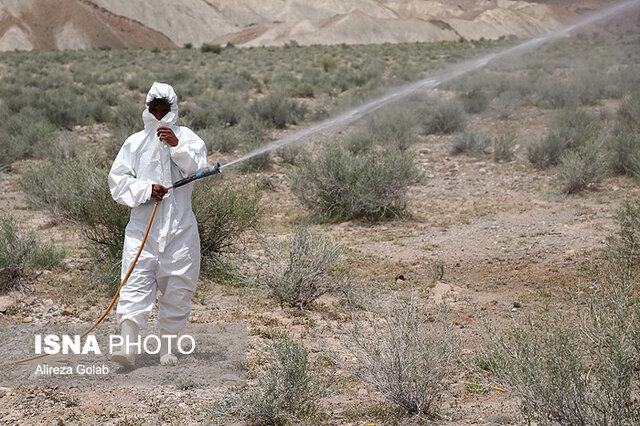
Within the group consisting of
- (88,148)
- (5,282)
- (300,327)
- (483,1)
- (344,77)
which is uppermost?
(483,1)

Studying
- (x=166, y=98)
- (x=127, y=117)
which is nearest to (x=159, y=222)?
(x=166, y=98)

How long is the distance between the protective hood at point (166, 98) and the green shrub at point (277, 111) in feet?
37.8

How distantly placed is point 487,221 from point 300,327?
4088mm

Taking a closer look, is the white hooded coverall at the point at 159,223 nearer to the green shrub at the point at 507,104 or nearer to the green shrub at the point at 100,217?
the green shrub at the point at 100,217

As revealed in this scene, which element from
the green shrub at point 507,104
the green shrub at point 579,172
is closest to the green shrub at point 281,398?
the green shrub at point 579,172

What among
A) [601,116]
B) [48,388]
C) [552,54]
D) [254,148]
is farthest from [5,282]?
[552,54]

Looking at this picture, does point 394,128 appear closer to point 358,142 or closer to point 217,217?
point 358,142

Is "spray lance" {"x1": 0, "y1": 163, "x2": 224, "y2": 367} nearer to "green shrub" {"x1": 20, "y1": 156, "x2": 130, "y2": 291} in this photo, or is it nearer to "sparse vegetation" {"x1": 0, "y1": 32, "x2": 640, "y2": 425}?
"sparse vegetation" {"x1": 0, "y1": 32, "x2": 640, "y2": 425}

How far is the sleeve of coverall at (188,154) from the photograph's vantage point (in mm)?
4125

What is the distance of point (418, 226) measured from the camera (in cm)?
824

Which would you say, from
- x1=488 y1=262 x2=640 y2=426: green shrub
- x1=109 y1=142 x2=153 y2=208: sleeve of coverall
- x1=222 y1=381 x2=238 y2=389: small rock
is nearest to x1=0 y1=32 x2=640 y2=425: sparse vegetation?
x1=488 y1=262 x2=640 y2=426: green shrub

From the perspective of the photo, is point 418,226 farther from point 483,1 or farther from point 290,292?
point 483,1

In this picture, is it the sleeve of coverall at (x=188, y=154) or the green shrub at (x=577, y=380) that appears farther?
the sleeve of coverall at (x=188, y=154)

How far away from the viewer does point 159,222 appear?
407 cm
